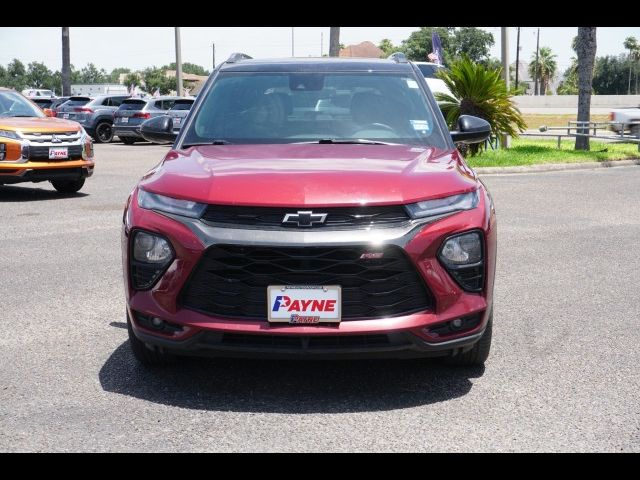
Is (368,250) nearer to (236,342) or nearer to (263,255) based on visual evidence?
(263,255)

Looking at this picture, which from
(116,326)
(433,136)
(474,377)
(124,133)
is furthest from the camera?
(124,133)

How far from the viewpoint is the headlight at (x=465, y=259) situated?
13.7ft

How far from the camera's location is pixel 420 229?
161 inches

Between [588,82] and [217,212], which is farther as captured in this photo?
[588,82]

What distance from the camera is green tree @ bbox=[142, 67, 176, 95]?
425 feet

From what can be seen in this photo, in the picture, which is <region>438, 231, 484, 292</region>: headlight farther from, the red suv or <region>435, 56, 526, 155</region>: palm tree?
<region>435, 56, 526, 155</region>: palm tree

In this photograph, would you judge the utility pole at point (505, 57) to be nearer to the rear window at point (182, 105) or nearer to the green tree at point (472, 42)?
the rear window at point (182, 105)

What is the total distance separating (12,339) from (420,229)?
2711mm

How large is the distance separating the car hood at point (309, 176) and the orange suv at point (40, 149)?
8.20m

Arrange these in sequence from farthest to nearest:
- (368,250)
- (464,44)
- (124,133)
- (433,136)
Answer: (464,44)
(124,133)
(433,136)
(368,250)

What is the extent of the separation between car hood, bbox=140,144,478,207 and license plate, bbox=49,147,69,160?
8.26 metres

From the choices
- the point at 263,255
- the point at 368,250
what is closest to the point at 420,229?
the point at 368,250

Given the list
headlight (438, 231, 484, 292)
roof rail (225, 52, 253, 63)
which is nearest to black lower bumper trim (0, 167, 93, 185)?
roof rail (225, 52, 253, 63)

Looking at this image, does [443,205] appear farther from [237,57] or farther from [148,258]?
[237,57]
